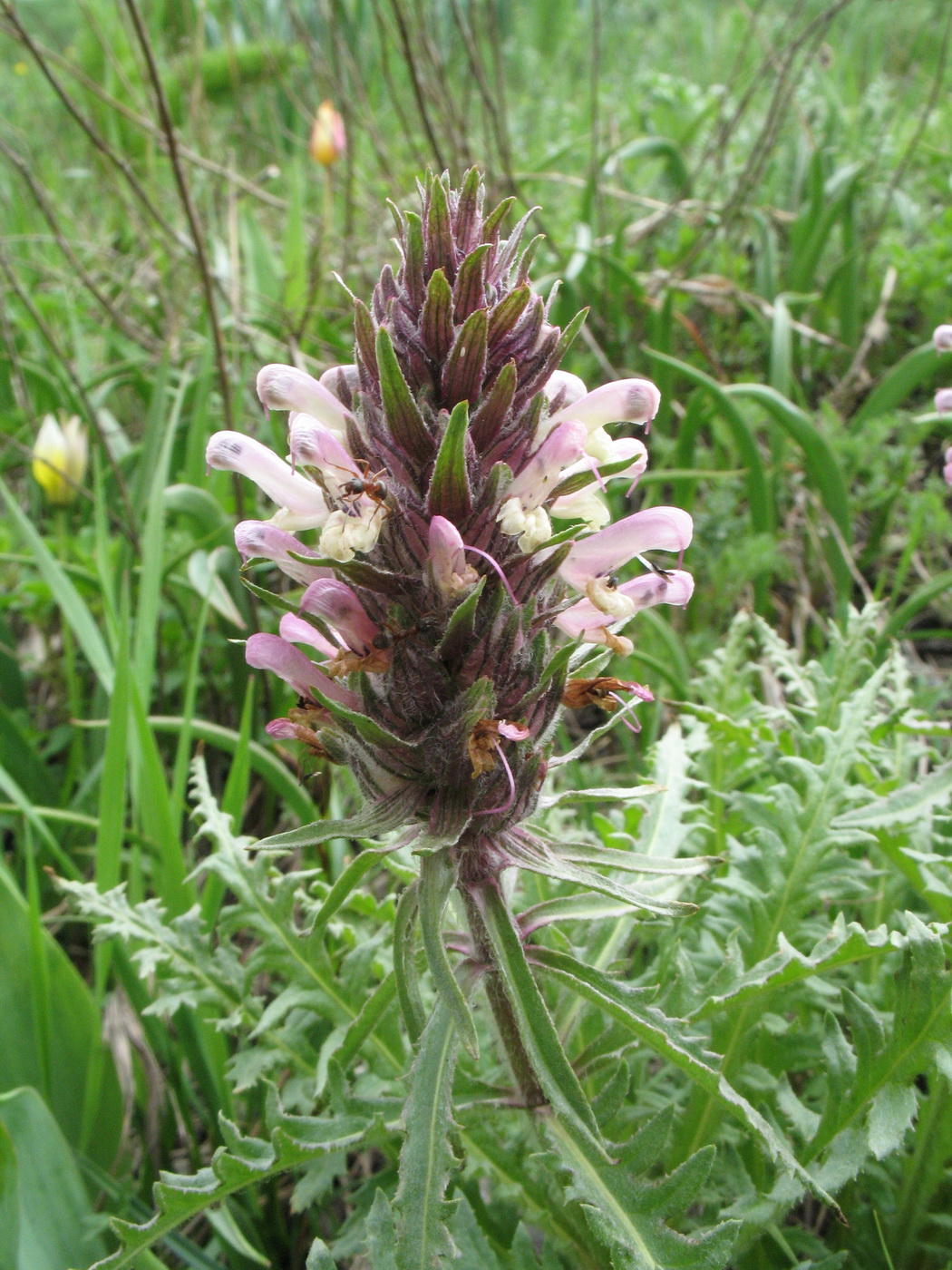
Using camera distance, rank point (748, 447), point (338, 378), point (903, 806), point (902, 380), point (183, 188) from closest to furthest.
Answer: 1. point (338, 378)
2. point (903, 806)
3. point (183, 188)
4. point (748, 447)
5. point (902, 380)

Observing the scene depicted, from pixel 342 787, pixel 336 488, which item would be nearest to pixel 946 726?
pixel 336 488

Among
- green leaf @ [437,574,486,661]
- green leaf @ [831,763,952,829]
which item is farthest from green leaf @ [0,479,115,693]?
green leaf @ [831,763,952,829]

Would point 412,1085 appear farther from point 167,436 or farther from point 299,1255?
point 167,436

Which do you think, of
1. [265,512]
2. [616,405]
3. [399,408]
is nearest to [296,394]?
[399,408]

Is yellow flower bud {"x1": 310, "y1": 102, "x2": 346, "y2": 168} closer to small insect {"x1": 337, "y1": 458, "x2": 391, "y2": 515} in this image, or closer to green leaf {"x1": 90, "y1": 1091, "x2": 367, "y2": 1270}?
small insect {"x1": 337, "y1": 458, "x2": 391, "y2": 515}

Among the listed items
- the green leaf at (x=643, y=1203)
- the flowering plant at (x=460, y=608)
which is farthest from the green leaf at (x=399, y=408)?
the green leaf at (x=643, y=1203)

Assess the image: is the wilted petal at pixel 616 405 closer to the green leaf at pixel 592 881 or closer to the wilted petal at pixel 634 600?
the wilted petal at pixel 634 600

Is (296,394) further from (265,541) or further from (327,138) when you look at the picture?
(327,138)
